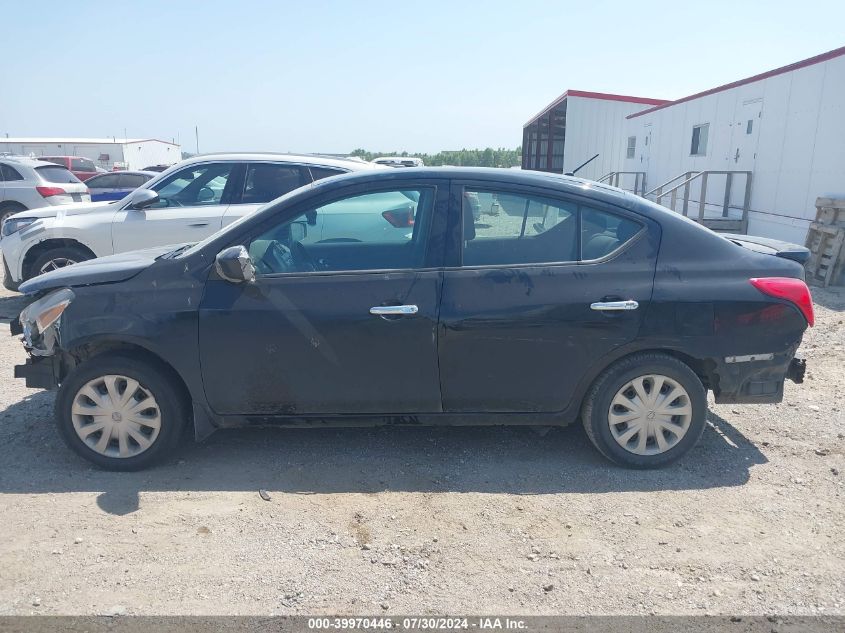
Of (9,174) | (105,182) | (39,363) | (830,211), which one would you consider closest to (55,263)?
(39,363)

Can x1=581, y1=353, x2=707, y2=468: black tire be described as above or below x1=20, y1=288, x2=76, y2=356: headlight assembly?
below

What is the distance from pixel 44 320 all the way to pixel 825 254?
972cm

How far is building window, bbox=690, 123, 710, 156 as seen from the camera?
16.2 metres

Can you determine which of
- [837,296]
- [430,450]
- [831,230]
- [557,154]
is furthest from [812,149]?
[557,154]

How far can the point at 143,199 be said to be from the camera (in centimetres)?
720

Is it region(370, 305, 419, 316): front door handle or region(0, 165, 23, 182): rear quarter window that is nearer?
region(370, 305, 419, 316): front door handle

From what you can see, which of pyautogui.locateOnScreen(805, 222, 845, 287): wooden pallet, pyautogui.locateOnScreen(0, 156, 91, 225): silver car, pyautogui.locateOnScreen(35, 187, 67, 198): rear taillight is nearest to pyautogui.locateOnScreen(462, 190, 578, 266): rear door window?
pyautogui.locateOnScreen(805, 222, 845, 287): wooden pallet

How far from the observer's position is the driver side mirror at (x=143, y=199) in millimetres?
7188

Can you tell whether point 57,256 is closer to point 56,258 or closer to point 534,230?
point 56,258

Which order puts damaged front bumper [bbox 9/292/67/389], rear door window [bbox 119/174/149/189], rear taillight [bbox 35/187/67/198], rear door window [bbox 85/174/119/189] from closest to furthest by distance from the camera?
damaged front bumper [bbox 9/292/67/389] < rear taillight [bbox 35/187/67/198] < rear door window [bbox 119/174/149/189] < rear door window [bbox 85/174/119/189]

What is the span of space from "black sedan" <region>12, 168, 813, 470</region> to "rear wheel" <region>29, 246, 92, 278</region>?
13.4ft

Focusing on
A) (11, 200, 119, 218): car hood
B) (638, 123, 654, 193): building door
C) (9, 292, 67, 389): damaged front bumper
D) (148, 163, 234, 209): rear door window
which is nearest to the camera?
(9, 292, 67, 389): damaged front bumper

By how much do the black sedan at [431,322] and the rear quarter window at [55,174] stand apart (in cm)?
1227

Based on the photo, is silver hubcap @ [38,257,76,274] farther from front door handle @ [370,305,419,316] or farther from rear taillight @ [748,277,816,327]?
rear taillight @ [748,277,816,327]
